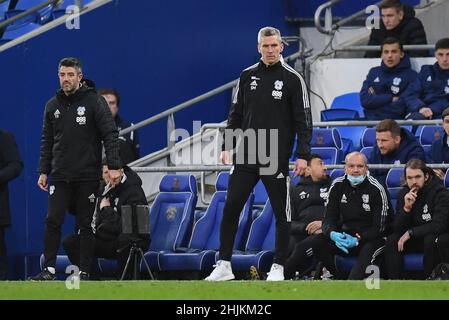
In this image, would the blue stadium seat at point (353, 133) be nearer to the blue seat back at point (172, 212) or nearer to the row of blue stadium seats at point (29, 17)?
the blue seat back at point (172, 212)

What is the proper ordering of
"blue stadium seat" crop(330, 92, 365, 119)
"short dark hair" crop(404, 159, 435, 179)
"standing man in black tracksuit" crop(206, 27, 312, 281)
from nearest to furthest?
"standing man in black tracksuit" crop(206, 27, 312, 281) < "short dark hair" crop(404, 159, 435, 179) < "blue stadium seat" crop(330, 92, 365, 119)

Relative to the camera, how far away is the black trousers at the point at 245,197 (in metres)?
11.5

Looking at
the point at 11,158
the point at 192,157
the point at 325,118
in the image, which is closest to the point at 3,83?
the point at 11,158

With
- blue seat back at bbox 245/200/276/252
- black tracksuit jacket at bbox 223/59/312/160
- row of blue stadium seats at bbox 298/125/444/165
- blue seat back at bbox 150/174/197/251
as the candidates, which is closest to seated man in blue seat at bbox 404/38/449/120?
row of blue stadium seats at bbox 298/125/444/165

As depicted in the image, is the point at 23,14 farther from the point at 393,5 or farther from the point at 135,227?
the point at 393,5

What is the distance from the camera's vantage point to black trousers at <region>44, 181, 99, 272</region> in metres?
12.6

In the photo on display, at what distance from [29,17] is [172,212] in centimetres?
407

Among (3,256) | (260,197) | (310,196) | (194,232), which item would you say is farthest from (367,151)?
(3,256)

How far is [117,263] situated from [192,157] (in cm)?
233

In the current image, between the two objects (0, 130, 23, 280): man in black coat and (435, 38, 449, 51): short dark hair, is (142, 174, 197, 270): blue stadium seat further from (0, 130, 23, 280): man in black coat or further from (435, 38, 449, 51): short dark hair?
(435, 38, 449, 51): short dark hair

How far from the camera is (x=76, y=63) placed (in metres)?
12.6

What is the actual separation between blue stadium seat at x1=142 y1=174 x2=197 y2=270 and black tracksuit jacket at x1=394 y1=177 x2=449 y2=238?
2544 millimetres

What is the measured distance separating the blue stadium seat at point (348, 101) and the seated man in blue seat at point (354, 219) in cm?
384
